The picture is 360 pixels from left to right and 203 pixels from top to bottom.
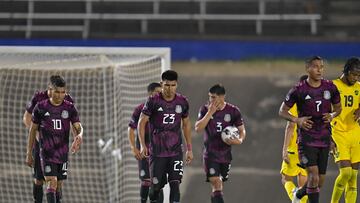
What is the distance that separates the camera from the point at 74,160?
18.5m

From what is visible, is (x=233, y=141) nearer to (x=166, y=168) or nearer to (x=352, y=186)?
(x=166, y=168)

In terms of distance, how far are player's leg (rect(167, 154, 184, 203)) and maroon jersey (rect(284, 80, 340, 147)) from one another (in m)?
1.60

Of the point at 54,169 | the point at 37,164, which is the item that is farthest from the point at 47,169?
the point at 37,164

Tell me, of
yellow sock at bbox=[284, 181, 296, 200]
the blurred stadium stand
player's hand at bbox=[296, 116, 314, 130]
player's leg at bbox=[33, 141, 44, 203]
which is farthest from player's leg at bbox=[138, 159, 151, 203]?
the blurred stadium stand

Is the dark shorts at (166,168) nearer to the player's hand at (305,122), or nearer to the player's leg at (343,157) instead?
the player's hand at (305,122)

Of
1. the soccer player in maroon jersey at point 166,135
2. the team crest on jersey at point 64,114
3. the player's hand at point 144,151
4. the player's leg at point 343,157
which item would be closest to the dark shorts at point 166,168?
the soccer player in maroon jersey at point 166,135

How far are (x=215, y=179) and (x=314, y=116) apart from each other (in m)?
1.88

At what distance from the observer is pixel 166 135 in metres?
11.6

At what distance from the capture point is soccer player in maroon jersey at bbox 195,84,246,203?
1225 centimetres

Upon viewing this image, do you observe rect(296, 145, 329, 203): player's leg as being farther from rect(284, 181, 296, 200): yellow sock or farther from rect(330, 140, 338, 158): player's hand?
rect(284, 181, 296, 200): yellow sock

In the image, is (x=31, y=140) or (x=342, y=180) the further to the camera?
(x=342, y=180)

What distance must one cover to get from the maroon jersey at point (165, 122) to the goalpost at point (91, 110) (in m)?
2.68

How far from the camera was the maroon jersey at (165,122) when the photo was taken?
1159cm

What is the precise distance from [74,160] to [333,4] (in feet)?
28.9
